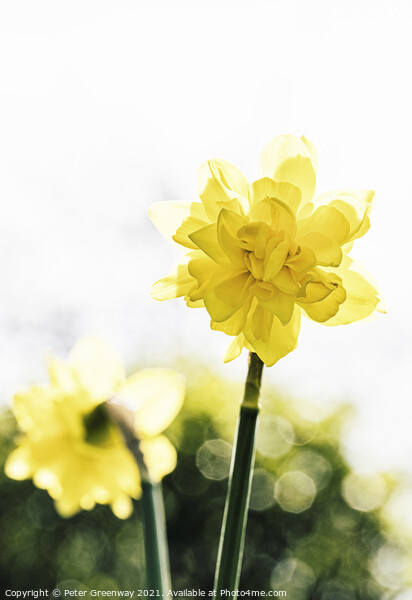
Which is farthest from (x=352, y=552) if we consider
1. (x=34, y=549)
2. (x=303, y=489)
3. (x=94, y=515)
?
(x=34, y=549)

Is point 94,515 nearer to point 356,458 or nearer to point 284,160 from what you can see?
point 356,458

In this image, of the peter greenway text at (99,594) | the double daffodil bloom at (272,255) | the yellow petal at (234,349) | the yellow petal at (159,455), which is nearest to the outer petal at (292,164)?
the double daffodil bloom at (272,255)

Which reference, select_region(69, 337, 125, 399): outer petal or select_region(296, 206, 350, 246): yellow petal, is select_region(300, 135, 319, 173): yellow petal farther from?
select_region(69, 337, 125, 399): outer petal

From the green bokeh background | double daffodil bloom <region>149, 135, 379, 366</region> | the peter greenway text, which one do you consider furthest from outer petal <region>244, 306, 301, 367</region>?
the green bokeh background

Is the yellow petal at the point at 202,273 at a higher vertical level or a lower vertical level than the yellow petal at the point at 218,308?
higher

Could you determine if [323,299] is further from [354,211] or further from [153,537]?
[153,537]

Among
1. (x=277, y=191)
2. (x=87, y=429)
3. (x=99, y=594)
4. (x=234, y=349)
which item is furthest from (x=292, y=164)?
(x=99, y=594)

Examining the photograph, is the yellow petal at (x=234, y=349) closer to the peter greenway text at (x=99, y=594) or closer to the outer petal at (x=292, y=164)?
the outer petal at (x=292, y=164)
